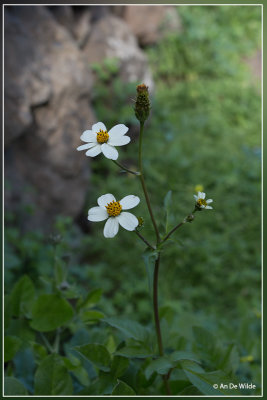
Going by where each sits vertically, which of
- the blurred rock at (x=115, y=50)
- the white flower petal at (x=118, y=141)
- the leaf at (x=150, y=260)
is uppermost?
the blurred rock at (x=115, y=50)

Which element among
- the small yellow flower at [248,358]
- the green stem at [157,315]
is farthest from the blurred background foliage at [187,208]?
the green stem at [157,315]

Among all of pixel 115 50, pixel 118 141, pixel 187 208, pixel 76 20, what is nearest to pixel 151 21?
pixel 115 50

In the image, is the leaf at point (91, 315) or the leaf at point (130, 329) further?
the leaf at point (91, 315)

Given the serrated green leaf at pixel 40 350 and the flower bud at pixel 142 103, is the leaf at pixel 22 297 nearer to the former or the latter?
the serrated green leaf at pixel 40 350

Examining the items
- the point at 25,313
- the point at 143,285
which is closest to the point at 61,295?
the point at 25,313

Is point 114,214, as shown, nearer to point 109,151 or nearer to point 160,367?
point 109,151
